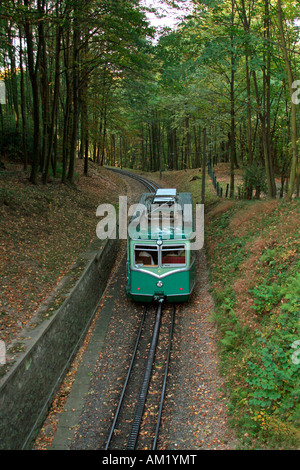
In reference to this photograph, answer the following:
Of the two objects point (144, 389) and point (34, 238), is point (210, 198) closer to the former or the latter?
point (34, 238)

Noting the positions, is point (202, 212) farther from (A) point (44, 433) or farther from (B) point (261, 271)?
(A) point (44, 433)

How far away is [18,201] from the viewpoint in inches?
621

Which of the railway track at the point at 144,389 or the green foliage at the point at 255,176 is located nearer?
the railway track at the point at 144,389

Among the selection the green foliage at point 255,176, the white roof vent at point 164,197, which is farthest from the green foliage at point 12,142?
the green foliage at point 255,176

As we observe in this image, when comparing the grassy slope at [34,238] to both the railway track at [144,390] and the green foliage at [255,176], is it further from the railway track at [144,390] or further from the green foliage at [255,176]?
the green foliage at [255,176]

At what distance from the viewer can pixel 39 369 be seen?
8.72 metres

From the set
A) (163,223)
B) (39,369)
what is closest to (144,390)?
(39,369)

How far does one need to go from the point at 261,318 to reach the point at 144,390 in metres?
3.58

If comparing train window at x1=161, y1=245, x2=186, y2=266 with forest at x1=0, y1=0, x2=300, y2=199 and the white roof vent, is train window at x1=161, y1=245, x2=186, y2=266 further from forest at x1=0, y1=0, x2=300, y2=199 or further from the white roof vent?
the white roof vent

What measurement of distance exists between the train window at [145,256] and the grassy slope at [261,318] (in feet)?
8.58

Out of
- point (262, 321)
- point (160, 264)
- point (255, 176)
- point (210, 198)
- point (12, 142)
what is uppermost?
point (12, 142)

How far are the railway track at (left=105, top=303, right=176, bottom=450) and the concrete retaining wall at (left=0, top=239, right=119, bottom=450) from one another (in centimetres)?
182

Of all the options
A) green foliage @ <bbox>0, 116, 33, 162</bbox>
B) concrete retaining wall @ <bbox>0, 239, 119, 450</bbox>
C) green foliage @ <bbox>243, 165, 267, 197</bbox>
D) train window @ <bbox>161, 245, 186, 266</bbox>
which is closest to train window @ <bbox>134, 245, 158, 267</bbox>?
train window @ <bbox>161, 245, 186, 266</bbox>

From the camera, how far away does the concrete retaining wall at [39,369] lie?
725 cm
